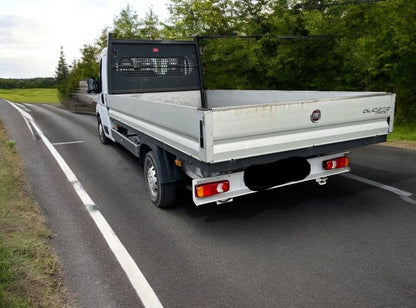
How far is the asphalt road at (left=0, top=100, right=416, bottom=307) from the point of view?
3.03m

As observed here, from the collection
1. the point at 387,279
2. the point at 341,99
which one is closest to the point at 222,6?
the point at 341,99

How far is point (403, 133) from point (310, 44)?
452 centimetres

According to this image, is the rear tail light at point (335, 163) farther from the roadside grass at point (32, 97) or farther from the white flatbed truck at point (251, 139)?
the roadside grass at point (32, 97)

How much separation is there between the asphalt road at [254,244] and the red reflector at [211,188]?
0.58 metres

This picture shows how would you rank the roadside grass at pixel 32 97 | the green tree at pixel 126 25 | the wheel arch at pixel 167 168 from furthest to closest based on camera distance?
1. the roadside grass at pixel 32 97
2. the green tree at pixel 126 25
3. the wheel arch at pixel 167 168

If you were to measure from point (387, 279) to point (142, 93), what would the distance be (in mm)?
5839

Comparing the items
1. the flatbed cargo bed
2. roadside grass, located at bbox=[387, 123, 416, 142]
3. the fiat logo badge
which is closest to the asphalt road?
the flatbed cargo bed

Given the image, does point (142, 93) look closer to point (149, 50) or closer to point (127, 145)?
point (149, 50)

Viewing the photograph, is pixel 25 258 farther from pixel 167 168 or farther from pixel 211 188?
pixel 211 188

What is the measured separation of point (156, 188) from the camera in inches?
198

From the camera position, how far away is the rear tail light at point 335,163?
456cm

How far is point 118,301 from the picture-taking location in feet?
9.82

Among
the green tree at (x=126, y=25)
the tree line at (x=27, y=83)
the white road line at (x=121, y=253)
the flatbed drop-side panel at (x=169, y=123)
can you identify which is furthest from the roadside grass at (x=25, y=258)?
the tree line at (x=27, y=83)

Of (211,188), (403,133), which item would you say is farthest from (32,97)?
(211,188)
